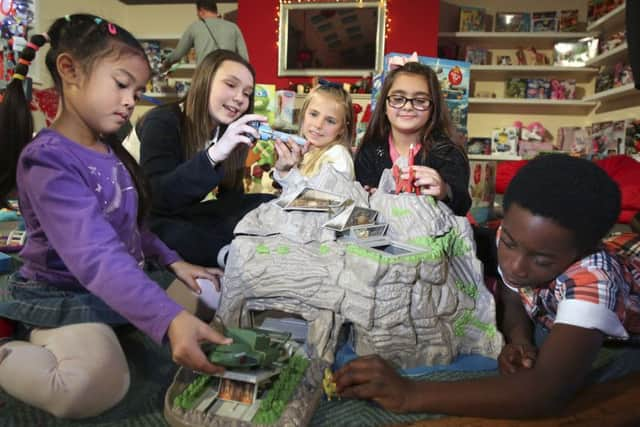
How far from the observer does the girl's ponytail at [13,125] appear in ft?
2.78

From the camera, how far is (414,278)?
967 millimetres

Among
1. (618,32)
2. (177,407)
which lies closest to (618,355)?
(177,407)

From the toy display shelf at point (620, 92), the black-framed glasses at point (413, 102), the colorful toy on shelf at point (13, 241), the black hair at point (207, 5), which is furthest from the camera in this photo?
the black hair at point (207, 5)

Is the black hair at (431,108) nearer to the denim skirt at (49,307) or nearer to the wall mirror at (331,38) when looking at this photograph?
the denim skirt at (49,307)

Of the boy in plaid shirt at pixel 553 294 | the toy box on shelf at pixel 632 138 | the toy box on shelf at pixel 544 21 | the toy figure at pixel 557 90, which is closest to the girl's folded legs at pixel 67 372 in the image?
the boy in plaid shirt at pixel 553 294

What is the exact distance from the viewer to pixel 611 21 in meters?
3.70

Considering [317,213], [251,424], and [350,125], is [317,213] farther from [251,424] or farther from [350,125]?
[350,125]

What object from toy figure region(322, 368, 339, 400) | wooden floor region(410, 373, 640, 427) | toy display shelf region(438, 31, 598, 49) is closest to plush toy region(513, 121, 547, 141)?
toy display shelf region(438, 31, 598, 49)

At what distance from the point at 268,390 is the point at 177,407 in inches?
5.8

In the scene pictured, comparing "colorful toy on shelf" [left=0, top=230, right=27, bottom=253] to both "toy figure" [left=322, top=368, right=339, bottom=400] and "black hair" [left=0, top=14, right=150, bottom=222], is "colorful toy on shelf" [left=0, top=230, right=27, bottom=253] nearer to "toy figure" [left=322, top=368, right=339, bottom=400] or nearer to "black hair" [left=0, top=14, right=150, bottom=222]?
"black hair" [left=0, top=14, right=150, bottom=222]

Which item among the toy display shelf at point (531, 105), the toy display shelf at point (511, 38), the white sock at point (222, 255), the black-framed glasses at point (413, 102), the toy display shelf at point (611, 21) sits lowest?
the white sock at point (222, 255)

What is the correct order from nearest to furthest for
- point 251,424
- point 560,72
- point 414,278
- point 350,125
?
point 251,424
point 414,278
point 350,125
point 560,72

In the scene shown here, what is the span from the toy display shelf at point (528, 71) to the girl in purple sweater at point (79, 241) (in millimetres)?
3940

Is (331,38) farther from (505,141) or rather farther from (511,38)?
(505,141)
